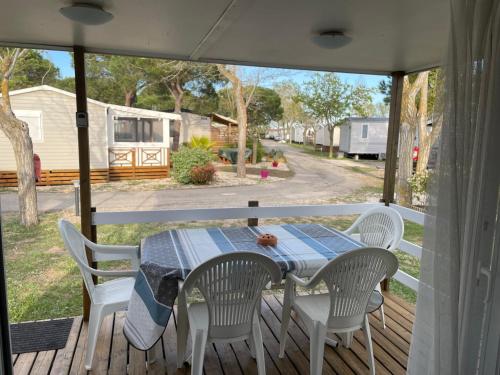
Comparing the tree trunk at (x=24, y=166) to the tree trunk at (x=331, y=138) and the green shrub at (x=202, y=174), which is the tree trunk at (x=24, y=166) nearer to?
the green shrub at (x=202, y=174)

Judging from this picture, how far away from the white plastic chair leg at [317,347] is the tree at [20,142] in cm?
532

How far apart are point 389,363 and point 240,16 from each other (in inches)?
86.1

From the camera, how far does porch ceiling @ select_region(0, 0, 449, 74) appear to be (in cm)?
171

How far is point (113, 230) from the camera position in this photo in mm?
5848

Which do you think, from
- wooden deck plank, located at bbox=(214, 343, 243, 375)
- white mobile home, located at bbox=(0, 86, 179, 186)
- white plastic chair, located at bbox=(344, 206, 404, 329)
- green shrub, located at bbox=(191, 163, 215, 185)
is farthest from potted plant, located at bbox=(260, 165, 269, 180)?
wooden deck plank, located at bbox=(214, 343, 243, 375)

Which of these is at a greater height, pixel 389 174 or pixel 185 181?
pixel 389 174

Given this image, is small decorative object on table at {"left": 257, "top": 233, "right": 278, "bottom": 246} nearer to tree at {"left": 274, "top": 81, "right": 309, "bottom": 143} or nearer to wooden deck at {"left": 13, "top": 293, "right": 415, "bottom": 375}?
wooden deck at {"left": 13, "top": 293, "right": 415, "bottom": 375}

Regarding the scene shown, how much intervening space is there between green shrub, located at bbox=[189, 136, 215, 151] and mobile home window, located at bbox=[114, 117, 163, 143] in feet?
2.64

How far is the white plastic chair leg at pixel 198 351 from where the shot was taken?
1800mm

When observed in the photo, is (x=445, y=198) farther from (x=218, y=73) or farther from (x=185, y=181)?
(x=218, y=73)

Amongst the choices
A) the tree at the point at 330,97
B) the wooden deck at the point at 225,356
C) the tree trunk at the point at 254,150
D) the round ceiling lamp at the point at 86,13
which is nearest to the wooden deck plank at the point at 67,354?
the wooden deck at the point at 225,356

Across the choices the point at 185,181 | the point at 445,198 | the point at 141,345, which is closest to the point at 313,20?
the point at 445,198

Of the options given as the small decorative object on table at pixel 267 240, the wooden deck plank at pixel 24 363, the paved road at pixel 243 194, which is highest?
the small decorative object on table at pixel 267 240

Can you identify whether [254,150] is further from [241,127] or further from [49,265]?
[49,265]
